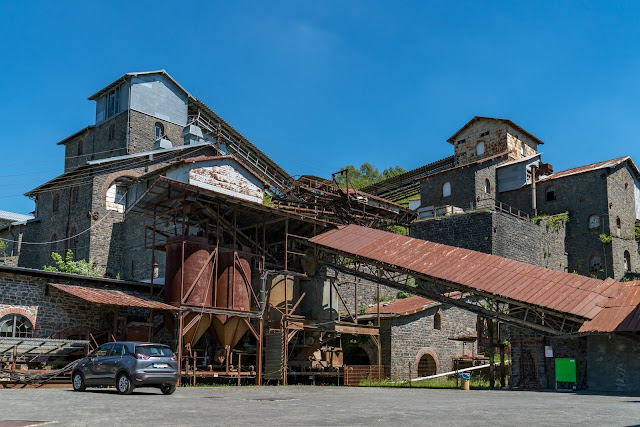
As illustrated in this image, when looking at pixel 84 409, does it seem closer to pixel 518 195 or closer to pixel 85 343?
pixel 85 343

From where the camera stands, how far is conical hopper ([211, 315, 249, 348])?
957 inches

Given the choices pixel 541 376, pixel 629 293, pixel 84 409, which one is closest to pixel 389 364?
pixel 541 376

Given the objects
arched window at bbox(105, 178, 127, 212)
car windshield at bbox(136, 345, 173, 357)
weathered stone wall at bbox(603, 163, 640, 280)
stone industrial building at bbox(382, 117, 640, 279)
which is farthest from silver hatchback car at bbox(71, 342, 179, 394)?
weathered stone wall at bbox(603, 163, 640, 280)

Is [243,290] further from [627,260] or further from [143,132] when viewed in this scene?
[627,260]

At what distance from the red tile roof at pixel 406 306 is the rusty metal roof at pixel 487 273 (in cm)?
399

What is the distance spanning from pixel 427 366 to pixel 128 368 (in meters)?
17.9

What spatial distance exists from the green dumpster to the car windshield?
12.7 m

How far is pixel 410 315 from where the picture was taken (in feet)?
94.5

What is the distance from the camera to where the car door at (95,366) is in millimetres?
15684

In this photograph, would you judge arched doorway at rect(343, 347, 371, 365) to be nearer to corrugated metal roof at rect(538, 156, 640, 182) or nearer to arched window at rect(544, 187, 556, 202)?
arched window at rect(544, 187, 556, 202)

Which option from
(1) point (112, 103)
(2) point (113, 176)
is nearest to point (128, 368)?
(2) point (113, 176)

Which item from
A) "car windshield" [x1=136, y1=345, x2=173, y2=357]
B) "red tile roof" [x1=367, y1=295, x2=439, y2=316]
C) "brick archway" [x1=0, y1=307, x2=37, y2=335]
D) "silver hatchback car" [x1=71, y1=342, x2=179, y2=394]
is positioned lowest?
"silver hatchback car" [x1=71, y1=342, x2=179, y2=394]

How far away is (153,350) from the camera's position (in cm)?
1568

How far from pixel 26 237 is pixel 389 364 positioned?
27378mm
